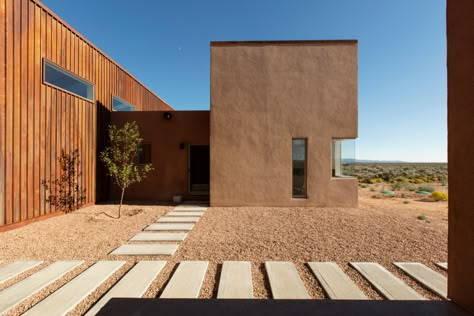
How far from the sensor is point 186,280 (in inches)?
96.3

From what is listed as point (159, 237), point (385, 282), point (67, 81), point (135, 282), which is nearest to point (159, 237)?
point (159, 237)

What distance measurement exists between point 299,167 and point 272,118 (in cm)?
170

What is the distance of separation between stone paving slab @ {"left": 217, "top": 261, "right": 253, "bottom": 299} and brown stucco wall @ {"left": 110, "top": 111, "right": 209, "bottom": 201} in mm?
4784

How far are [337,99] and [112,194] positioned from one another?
8.06m

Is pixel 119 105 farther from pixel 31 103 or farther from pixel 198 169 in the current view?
pixel 198 169

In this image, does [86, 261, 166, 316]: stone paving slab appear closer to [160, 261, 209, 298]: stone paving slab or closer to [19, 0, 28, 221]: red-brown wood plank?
[160, 261, 209, 298]: stone paving slab

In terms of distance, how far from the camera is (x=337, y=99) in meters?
6.37

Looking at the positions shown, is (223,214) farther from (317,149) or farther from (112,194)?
(112,194)

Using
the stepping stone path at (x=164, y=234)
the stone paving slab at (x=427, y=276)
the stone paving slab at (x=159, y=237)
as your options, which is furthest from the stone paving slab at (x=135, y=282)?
the stone paving slab at (x=427, y=276)

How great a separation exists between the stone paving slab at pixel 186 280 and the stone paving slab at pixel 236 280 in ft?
0.82

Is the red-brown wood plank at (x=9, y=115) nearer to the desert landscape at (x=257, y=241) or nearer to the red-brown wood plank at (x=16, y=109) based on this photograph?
the red-brown wood plank at (x=16, y=109)

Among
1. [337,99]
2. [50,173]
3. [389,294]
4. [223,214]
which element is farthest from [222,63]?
[389,294]

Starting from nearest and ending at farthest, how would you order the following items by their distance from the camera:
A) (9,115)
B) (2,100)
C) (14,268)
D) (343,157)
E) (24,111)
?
(14,268) → (2,100) → (9,115) → (24,111) → (343,157)
